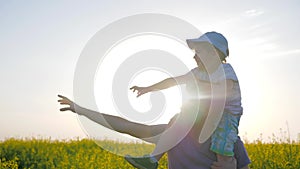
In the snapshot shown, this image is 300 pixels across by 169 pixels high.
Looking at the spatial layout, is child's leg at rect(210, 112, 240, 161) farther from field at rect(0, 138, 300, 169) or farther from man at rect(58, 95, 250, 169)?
field at rect(0, 138, 300, 169)

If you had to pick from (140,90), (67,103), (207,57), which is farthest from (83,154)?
(207,57)

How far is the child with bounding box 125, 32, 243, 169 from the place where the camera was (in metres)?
3.54

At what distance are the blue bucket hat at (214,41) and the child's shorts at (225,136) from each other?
1.87ft

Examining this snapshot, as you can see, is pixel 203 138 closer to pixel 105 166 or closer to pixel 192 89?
pixel 192 89

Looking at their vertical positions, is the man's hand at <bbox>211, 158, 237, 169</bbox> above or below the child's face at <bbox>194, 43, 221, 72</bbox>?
below

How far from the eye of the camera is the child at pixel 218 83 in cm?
354

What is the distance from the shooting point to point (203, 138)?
11.9 ft

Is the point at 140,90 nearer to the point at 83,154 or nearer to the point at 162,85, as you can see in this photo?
Result: the point at 162,85

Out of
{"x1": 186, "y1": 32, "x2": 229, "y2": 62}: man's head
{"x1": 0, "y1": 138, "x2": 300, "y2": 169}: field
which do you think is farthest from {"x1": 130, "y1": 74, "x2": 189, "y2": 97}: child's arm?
{"x1": 0, "y1": 138, "x2": 300, "y2": 169}: field

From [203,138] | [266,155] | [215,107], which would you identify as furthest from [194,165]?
[266,155]

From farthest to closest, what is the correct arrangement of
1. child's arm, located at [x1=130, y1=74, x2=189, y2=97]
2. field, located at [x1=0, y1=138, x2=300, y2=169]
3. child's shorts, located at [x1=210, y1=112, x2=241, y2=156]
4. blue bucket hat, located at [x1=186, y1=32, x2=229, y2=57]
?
1. field, located at [x1=0, y1=138, x2=300, y2=169]
2. child's arm, located at [x1=130, y1=74, x2=189, y2=97]
3. blue bucket hat, located at [x1=186, y1=32, x2=229, y2=57]
4. child's shorts, located at [x1=210, y1=112, x2=241, y2=156]

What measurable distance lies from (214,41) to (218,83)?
1.24 feet

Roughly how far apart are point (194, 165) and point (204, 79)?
70 cm

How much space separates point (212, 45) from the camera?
3777 millimetres
